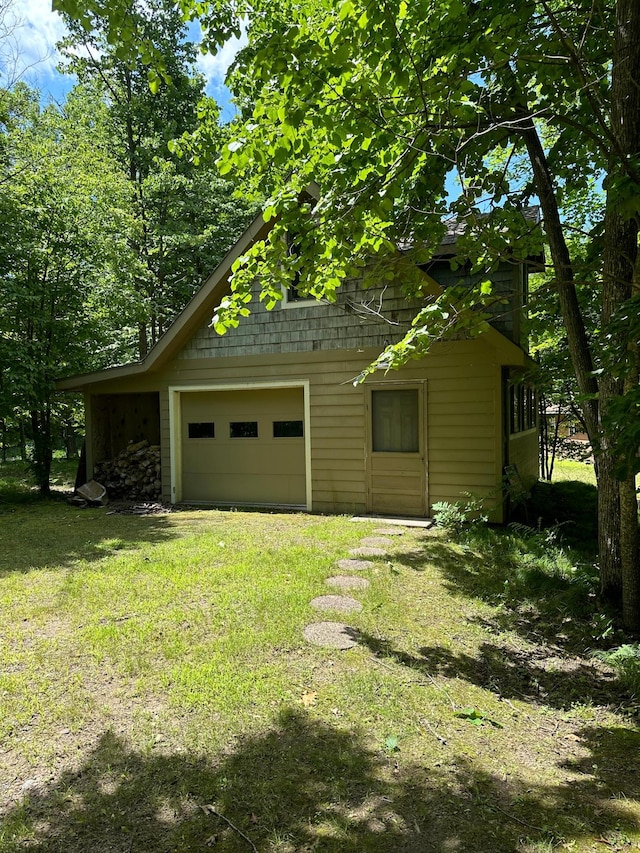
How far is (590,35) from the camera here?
496 centimetres

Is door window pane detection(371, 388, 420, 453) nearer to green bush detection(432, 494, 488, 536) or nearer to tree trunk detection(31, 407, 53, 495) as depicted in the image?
green bush detection(432, 494, 488, 536)

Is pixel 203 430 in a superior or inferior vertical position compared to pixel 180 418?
inferior

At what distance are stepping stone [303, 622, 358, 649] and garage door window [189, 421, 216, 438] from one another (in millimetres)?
6492

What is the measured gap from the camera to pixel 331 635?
396cm

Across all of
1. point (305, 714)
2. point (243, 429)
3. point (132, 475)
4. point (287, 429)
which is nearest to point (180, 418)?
point (243, 429)

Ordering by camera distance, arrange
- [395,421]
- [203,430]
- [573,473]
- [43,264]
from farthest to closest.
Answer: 1. [573,473]
2. [43,264]
3. [203,430]
4. [395,421]

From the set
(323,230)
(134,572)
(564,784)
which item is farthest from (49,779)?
(323,230)

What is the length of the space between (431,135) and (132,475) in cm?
938

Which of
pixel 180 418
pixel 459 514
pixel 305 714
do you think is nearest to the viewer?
pixel 305 714

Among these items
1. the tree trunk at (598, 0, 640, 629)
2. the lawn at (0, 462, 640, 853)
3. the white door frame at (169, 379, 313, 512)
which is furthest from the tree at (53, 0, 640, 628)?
the white door frame at (169, 379, 313, 512)

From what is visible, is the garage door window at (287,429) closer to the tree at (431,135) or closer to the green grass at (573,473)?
the tree at (431,135)

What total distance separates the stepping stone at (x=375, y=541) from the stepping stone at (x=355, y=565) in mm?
706

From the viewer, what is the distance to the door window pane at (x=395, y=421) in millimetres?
8250

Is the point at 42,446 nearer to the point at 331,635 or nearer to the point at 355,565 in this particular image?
the point at 355,565
